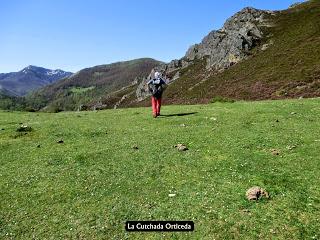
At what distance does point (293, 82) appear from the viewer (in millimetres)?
73062

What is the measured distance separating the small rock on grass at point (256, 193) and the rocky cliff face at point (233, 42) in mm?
99000

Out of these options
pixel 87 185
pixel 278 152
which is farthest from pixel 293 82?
pixel 87 185

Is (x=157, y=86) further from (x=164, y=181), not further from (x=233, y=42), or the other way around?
(x=233, y=42)

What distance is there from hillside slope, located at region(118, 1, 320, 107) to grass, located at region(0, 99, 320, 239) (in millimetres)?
48029

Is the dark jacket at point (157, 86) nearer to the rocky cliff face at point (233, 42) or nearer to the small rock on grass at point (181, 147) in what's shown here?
the small rock on grass at point (181, 147)

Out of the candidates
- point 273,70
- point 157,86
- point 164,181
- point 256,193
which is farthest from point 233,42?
point 256,193

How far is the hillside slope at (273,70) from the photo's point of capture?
241 feet

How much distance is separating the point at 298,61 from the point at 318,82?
52.0 feet

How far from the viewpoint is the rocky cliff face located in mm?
112125

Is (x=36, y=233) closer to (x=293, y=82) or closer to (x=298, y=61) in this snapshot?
(x=293, y=82)

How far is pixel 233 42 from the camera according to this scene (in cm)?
11762

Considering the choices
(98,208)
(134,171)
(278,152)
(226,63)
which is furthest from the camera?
(226,63)

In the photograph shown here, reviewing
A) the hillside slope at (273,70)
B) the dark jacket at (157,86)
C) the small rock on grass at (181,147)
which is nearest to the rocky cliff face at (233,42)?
the hillside slope at (273,70)

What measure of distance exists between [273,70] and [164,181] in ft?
245
